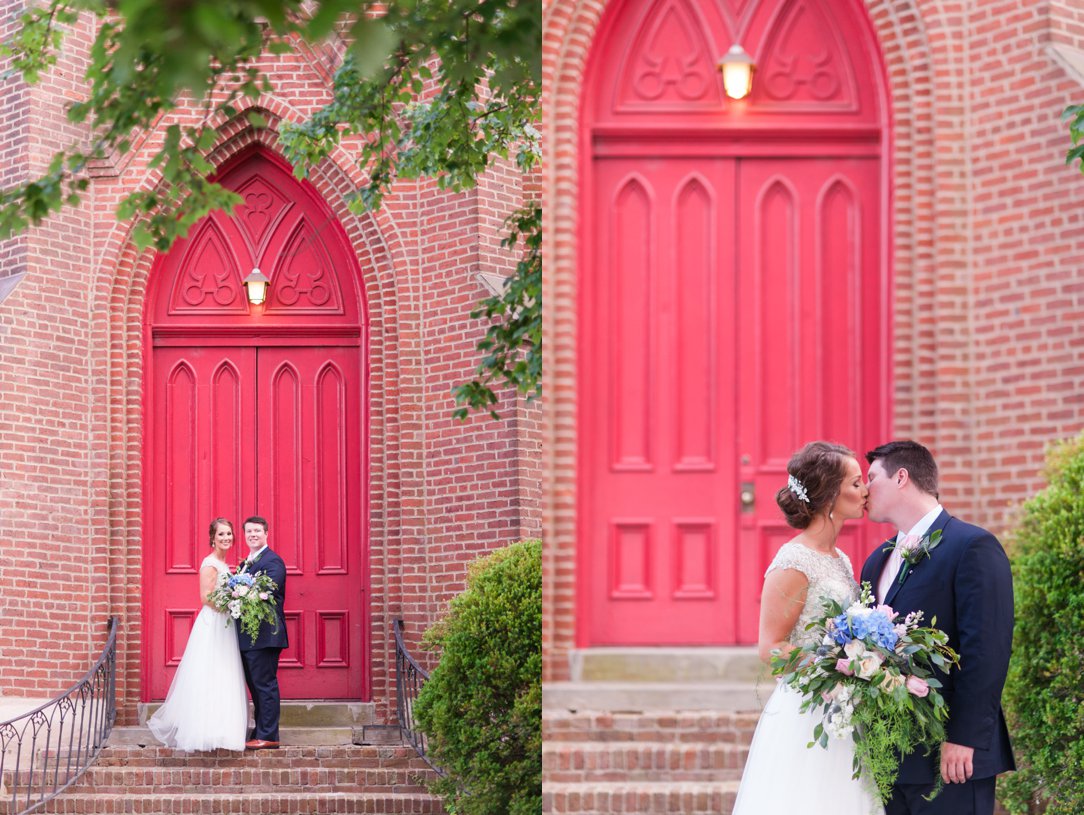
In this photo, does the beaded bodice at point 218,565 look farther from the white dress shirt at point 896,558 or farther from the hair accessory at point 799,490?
the white dress shirt at point 896,558

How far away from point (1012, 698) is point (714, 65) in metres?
3.19

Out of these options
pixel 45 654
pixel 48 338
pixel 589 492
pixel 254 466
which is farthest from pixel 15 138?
pixel 589 492

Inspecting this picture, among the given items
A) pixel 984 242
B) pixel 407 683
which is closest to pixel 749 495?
pixel 984 242

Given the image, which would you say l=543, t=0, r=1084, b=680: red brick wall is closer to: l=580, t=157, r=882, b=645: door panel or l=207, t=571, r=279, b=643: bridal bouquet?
l=580, t=157, r=882, b=645: door panel

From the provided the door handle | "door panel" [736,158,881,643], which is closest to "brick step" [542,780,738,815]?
"door panel" [736,158,881,643]

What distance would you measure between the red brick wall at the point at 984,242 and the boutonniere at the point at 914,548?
279cm

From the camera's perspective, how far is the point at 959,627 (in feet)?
9.70

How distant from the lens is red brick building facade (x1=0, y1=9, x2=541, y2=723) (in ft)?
14.4

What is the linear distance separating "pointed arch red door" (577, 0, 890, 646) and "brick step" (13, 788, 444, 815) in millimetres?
1490

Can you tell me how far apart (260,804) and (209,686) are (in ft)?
1.60

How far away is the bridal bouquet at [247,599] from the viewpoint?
4.51 meters

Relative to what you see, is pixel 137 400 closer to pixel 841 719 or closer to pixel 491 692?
pixel 491 692

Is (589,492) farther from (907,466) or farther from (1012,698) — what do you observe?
(907,466)

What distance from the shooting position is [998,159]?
19.8 ft
